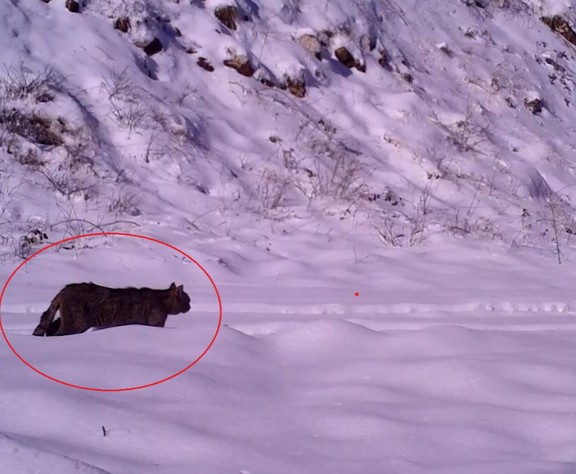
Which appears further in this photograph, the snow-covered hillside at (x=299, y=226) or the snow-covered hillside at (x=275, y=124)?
the snow-covered hillside at (x=275, y=124)

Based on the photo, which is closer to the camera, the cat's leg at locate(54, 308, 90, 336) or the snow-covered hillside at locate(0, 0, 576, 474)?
the snow-covered hillside at locate(0, 0, 576, 474)

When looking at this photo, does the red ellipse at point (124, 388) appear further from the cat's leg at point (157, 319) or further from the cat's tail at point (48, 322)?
the cat's leg at point (157, 319)

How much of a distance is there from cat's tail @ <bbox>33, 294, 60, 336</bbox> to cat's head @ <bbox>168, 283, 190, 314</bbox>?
0.78m

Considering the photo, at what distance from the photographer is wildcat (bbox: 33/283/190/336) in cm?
403

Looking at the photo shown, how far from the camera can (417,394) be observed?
326cm

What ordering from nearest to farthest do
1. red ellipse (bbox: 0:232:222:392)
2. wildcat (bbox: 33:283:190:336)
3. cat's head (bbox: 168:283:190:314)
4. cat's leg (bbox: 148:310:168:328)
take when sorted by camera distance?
red ellipse (bbox: 0:232:222:392) → wildcat (bbox: 33:283:190:336) → cat's leg (bbox: 148:310:168:328) → cat's head (bbox: 168:283:190:314)

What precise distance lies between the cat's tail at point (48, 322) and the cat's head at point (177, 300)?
0.78 meters

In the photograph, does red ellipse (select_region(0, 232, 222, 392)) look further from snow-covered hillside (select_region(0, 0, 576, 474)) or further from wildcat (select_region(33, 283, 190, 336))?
wildcat (select_region(33, 283, 190, 336))

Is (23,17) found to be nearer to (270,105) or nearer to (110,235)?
(270,105)

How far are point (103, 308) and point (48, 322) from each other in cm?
35

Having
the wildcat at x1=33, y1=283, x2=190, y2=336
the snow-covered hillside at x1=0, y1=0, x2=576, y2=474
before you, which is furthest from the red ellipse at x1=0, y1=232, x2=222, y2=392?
the wildcat at x1=33, y1=283, x2=190, y2=336

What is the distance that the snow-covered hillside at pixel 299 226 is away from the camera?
2.69 meters

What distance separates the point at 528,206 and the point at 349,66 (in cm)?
396

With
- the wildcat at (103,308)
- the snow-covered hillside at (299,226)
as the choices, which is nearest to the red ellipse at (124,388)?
the snow-covered hillside at (299,226)
